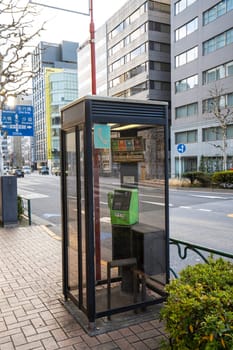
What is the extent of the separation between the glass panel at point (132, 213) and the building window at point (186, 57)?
111 ft

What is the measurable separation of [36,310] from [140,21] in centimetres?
4529

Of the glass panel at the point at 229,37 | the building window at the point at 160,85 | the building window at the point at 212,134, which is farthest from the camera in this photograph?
the building window at the point at 160,85

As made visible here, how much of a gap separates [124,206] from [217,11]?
3327cm

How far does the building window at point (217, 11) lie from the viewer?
29812 millimetres

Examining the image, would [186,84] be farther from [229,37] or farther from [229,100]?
[229,37]

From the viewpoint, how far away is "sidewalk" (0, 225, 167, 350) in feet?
10.4

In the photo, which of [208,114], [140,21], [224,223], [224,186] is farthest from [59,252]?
[140,21]

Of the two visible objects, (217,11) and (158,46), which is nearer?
(217,11)

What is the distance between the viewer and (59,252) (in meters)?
6.52

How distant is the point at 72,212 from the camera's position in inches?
153

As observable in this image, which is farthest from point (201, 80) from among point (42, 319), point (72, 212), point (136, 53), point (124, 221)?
point (42, 319)

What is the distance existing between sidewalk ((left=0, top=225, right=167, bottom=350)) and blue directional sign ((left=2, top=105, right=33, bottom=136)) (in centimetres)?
629

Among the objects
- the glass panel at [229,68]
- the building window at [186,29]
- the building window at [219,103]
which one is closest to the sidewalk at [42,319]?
the building window at [219,103]

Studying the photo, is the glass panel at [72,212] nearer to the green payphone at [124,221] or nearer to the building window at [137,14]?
the green payphone at [124,221]
